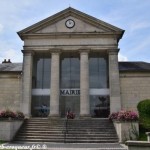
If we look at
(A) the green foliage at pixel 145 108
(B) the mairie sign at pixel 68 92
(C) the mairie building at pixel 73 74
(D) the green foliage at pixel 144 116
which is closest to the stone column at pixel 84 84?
(C) the mairie building at pixel 73 74

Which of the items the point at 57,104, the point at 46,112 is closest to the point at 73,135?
the point at 57,104

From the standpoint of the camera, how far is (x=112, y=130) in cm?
2355

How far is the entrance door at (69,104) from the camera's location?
3256cm

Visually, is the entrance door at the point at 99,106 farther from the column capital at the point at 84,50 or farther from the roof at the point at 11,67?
the roof at the point at 11,67

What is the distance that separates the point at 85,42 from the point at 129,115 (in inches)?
→ 513

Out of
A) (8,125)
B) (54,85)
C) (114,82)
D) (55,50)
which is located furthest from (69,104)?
(8,125)

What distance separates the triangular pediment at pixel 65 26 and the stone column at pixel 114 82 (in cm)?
330

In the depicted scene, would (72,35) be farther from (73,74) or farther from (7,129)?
(7,129)

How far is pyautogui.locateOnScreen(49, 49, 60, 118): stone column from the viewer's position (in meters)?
30.7

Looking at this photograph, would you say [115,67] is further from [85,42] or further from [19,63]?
[19,63]

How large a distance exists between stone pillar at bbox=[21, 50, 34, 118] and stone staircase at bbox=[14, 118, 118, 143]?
15.6ft

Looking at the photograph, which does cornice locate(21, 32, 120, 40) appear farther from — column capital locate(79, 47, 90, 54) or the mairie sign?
the mairie sign

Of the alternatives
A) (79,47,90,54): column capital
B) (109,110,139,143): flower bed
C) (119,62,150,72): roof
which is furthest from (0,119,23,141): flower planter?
(119,62,150,72): roof

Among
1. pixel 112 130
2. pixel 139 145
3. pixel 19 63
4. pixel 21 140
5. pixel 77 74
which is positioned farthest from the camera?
pixel 19 63
